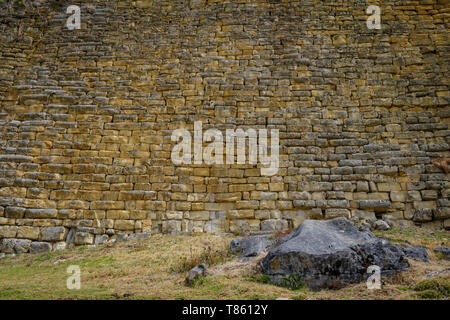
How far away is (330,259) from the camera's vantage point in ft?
13.5

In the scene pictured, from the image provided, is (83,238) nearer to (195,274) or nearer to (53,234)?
(53,234)

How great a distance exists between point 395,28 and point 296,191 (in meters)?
5.53

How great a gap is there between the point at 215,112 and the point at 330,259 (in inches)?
200

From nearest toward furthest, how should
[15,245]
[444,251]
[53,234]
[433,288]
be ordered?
[433,288] < [444,251] < [15,245] < [53,234]

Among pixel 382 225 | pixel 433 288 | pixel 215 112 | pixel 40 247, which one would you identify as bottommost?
pixel 40 247

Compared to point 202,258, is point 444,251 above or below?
above

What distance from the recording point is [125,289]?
14.7 feet

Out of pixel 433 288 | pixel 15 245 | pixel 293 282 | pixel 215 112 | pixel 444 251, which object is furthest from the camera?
pixel 215 112

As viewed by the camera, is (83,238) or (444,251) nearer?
(444,251)

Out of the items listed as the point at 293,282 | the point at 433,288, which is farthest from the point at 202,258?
the point at 433,288

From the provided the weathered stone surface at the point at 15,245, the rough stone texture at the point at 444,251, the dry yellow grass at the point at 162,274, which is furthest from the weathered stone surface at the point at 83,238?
the rough stone texture at the point at 444,251

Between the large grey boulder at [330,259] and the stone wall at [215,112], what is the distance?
2605 mm
